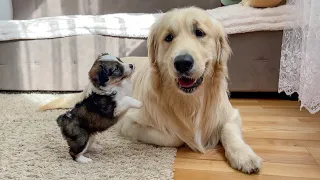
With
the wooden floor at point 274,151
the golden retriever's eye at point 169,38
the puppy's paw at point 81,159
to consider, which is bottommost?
the wooden floor at point 274,151

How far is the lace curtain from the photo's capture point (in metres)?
1.11

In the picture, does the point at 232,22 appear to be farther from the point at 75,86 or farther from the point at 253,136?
the point at 75,86

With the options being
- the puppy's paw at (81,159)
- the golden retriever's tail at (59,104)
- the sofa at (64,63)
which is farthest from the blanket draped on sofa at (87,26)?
the puppy's paw at (81,159)

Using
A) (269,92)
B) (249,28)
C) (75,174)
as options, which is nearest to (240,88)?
(269,92)

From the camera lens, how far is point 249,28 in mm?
2160

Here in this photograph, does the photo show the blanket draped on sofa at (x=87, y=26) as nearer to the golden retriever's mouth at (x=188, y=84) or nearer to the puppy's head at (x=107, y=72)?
the golden retriever's mouth at (x=188, y=84)

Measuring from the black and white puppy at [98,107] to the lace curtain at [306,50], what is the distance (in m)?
0.68

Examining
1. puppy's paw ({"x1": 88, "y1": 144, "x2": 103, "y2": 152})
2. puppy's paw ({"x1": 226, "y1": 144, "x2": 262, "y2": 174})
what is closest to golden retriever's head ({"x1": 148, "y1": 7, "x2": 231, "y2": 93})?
puppy's paw ({"x1": 226, "y1": 144, "x2": 262, "y2": 174})

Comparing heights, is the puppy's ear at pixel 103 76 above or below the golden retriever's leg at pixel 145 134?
above

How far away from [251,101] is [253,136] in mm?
784

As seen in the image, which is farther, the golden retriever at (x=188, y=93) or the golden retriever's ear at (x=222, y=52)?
the golden retriever's ear at (x=222, y=52)

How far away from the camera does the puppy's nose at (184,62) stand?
3.68 feet

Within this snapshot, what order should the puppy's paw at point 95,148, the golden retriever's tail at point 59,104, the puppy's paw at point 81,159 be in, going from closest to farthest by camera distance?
the puppy's paw at point 81,159 → the puppy's paw at point 95,148 → the golden retriever's tail at point 59,104

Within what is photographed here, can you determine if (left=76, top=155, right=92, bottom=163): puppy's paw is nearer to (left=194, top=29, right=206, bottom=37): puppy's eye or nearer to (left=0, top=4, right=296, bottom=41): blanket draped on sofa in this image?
(left=194, top=29, right=206, bottom=37): puppy's eye
